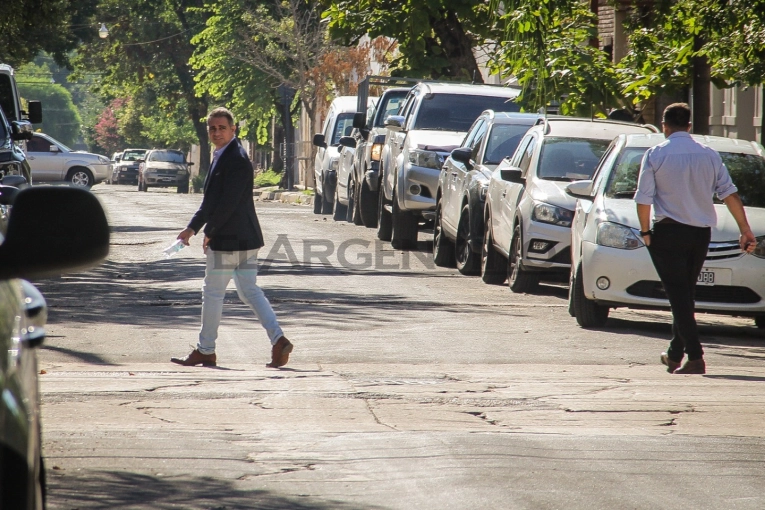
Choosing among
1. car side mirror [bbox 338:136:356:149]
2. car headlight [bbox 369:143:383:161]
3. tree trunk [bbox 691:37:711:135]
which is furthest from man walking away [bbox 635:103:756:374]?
car side mirror [bbox 338:136:356:149]

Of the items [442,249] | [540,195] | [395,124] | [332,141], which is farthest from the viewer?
[332,141]

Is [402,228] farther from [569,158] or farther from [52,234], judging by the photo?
[52,234]

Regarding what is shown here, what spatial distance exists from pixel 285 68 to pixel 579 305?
37.7 m

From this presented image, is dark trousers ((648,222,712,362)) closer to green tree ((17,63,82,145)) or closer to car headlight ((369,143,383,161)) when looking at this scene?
car headlight ((369,143,383,161))

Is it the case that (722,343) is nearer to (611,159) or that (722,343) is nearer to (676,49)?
(611,159)

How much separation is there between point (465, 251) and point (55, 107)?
552 ft

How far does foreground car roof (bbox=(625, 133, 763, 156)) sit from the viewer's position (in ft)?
39.4

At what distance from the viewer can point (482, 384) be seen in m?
8.34

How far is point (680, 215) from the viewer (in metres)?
9.17

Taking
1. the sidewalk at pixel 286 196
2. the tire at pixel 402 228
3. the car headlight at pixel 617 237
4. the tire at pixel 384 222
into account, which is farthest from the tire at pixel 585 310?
the sidewalk at pixel 286 196

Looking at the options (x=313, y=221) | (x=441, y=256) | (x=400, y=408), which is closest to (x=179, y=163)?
(x=313, y=221)

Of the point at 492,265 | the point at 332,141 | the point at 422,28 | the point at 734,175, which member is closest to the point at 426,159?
the point at 492,265

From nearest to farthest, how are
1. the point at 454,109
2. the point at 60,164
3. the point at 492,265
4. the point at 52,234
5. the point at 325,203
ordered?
the point at 52,234 → the point at 492,265 → the point at 454,109 → the point at 325,203 → the point at 60,164

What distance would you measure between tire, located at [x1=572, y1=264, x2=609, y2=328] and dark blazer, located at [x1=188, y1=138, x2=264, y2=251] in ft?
10.4
